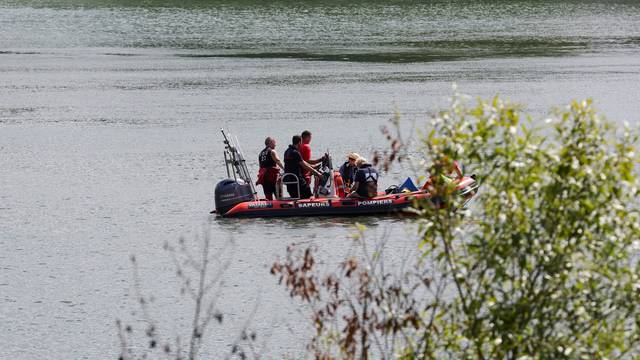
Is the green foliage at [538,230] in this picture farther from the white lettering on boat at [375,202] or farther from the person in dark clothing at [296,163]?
the person in dark clothing at [296,163]

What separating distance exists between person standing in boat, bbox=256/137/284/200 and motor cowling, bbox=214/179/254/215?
0.34 meters

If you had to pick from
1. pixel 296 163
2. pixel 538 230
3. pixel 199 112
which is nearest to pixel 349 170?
pixel 296 163

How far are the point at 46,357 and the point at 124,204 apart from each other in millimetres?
10535

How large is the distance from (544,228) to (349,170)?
1450 centimetres

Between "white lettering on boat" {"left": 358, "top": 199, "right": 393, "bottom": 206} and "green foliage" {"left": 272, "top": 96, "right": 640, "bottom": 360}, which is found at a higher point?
"green foliage" {"left": 272, "top": 96, "right": 640, "bottom": 360}

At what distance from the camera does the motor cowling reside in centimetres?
2297

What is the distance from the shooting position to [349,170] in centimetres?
2286

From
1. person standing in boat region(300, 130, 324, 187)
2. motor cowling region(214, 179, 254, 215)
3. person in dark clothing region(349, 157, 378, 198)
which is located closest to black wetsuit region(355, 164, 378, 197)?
person in dark clothing region(349, 157, 378, 198)

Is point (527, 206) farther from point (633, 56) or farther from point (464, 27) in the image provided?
point (464, 27)

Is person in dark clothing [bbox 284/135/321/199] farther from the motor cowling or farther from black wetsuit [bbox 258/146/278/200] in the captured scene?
the motor cowling

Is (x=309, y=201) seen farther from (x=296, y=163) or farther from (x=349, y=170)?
(x=349, y=170)

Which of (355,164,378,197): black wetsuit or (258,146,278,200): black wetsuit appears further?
(258,146,278,200): black wetsuit

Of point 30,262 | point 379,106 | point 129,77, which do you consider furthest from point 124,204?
point 129,77

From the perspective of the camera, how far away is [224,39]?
7769 centimetres
